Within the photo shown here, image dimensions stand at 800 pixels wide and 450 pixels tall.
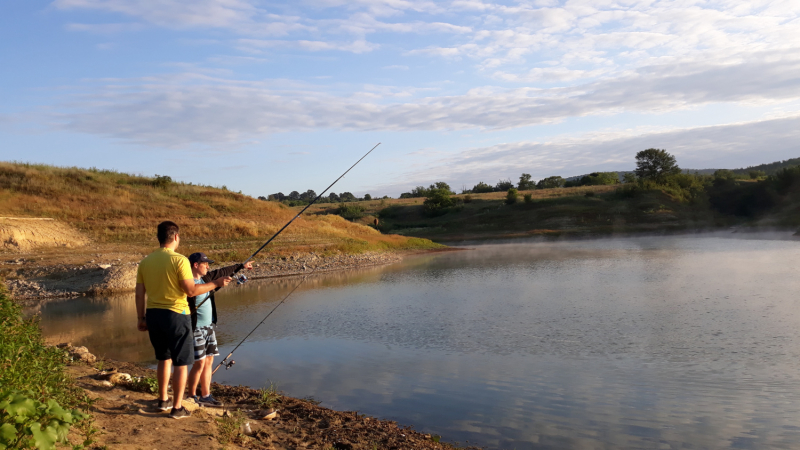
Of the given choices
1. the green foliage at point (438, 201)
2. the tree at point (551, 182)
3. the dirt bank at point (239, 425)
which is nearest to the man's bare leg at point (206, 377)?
the dirt bank at point (239, 425)

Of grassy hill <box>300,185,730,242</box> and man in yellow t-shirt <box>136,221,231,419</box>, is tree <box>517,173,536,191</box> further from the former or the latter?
man in yellow t-shirt <box>136,221,231,419</box>

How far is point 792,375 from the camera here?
8398 mm

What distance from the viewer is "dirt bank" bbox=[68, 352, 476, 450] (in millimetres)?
4938

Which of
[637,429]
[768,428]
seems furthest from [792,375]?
[637,429]

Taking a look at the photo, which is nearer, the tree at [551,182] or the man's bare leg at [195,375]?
the man's bare leg at [195,375]

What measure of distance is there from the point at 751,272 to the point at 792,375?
14641 millimetres

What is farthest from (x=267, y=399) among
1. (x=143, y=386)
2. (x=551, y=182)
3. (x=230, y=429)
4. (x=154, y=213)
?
(x=551, y=182)

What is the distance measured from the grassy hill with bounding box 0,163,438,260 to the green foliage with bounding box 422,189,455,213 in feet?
96.9

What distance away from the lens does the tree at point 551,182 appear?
364 ft

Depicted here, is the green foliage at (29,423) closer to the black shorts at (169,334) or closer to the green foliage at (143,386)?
the black shorts at (169,334)

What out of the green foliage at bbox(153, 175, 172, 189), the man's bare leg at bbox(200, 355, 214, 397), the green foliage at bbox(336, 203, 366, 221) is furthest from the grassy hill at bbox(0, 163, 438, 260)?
the green foliage at bbox(336, 203, 366, 221)

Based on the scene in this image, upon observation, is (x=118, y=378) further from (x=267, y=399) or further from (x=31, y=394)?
(x=31, y=394)

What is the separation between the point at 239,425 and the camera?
5.61m

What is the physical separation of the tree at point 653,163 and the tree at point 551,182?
2663 cm
